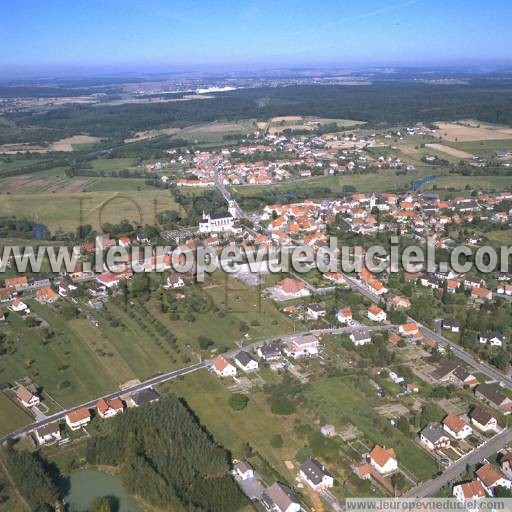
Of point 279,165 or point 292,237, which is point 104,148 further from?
point 292,237

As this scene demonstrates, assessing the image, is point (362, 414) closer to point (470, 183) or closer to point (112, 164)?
point (470, 183)

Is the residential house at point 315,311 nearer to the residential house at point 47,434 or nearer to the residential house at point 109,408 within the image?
the residential house at point 109,408

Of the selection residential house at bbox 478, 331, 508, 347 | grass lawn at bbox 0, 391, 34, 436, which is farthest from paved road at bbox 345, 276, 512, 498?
grass lawn at bbox 0, 391, 34, 436

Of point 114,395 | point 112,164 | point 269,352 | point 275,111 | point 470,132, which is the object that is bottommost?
point 114,395

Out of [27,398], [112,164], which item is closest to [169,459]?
[27,398]

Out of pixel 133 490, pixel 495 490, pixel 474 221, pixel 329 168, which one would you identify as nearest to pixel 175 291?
pixel 133 490

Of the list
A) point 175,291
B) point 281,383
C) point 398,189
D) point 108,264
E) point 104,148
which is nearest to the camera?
→ point 281,383

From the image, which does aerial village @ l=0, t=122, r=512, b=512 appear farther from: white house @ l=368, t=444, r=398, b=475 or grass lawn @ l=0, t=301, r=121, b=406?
grass lawn @ l=0, t=301, r=121, b=406
